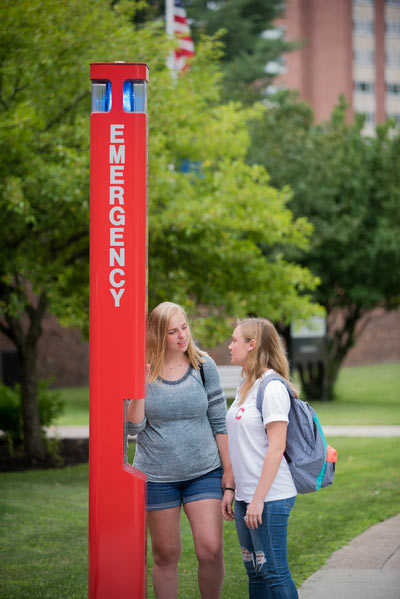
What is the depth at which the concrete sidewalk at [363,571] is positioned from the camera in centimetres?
579

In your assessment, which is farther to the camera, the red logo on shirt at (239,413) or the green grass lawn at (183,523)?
the green grass lawn at (183,523)

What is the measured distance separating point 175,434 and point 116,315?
2.66 feet

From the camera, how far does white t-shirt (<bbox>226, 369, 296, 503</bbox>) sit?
4242 millimetres

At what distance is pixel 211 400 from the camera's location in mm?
4742

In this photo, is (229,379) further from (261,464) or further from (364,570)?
(261,464)

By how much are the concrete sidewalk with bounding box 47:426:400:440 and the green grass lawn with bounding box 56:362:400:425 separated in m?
1.08

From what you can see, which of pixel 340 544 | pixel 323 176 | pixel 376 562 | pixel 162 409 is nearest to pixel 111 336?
pixel 162 409

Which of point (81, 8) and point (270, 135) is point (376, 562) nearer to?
point (81, 8)

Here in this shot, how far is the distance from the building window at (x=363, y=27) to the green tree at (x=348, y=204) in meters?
60.5

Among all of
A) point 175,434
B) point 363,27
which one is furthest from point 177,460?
point 363,27

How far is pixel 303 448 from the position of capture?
14.4ft

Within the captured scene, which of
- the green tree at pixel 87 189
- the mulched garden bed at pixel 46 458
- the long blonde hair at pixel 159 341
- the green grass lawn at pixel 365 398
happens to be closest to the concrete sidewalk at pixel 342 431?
the mulched garden bed at pixel 46 458

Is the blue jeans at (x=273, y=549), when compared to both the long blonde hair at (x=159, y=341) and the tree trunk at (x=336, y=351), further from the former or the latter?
the tree trunk at (x=336, y=351)

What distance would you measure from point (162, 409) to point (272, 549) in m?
0.89
